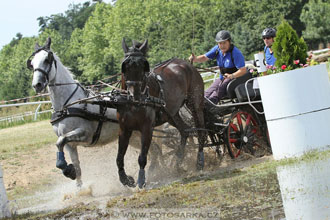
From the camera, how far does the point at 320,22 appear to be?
56.7 m

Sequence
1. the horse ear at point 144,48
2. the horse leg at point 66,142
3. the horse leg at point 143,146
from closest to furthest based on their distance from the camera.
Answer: the horse ear at point 144,48
the horse leg at point 143,146
the horse leg at point 66,142

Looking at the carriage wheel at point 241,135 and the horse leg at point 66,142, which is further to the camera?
the carriage wheel at point 241,135

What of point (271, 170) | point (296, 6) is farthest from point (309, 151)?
point (296, 6)

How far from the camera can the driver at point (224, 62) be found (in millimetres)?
10312

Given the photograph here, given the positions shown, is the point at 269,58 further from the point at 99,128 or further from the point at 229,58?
the point at 99,128

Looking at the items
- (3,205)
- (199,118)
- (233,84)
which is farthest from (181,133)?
(3,205)

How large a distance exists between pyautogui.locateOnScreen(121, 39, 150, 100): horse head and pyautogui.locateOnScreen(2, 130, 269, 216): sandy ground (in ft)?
5.18

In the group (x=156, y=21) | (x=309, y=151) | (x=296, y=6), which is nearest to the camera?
(x=309, y=151)

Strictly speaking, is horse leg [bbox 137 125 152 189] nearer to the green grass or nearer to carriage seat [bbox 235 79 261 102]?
carriage seat [bbox 235 79 261 102]

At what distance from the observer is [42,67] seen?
8.56 metres

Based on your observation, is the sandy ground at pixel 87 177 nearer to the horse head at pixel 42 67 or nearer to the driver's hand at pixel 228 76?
the driver's hand at pixel 228 76

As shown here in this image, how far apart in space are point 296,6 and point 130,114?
57.1m

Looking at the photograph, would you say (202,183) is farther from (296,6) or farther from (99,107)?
(296,6)

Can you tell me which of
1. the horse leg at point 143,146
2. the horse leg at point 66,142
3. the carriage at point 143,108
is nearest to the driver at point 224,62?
the carriage at point 143,108
